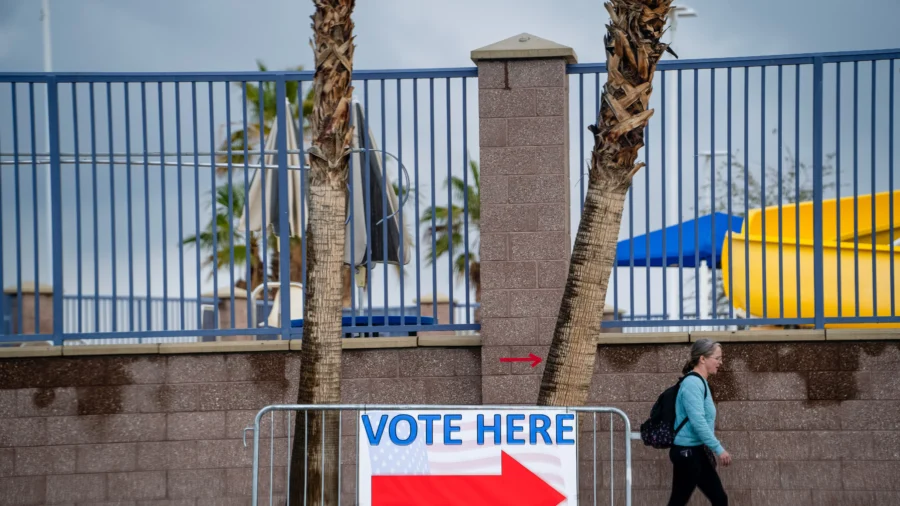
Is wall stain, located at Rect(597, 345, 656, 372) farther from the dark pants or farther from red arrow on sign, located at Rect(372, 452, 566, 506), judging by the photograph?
red arrow on sign, located at Rect(372, 452, 566, 506)

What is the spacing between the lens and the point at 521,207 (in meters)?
8.84

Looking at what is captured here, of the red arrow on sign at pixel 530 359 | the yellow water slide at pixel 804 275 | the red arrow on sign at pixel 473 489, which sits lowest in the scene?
the red arrow on sign at pixel 473 489

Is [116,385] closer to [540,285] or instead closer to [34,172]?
[34,172]

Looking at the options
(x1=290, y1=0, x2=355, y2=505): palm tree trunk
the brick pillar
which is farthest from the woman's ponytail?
(x1=290, y1=0, x2=355, y2=505): palm tree trunk

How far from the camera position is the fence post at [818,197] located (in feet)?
29.2

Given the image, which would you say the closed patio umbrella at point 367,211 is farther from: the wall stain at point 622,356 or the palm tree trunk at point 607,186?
the palm tree trunk at point 607,186

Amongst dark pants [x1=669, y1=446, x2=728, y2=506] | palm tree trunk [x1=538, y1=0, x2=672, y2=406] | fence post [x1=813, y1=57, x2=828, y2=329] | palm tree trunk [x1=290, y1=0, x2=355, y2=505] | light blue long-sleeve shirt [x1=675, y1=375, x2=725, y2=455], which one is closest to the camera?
palm tree trunk [x1=538, y1=0, x2=672, y2=406]

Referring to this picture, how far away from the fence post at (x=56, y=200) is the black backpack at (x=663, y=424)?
15.4 ft

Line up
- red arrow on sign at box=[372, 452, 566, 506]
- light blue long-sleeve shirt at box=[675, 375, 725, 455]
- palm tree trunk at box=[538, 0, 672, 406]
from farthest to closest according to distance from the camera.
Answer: light blue long-sleeve shirt at box=[675, 375, 725, 455] → palm tree trunk at box=[538, 0, 672, 406] → red arrow on sign at box=[372, 452, 566, 506]

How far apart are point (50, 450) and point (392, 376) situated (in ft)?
8.93

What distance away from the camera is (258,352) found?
29.3 ft

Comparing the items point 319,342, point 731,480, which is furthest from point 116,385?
point 731,480

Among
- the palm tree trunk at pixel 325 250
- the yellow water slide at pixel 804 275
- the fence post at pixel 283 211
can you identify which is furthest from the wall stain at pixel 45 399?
the yellow water slide at pixel 804 275

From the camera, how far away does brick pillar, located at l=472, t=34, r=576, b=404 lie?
8.79 meters
